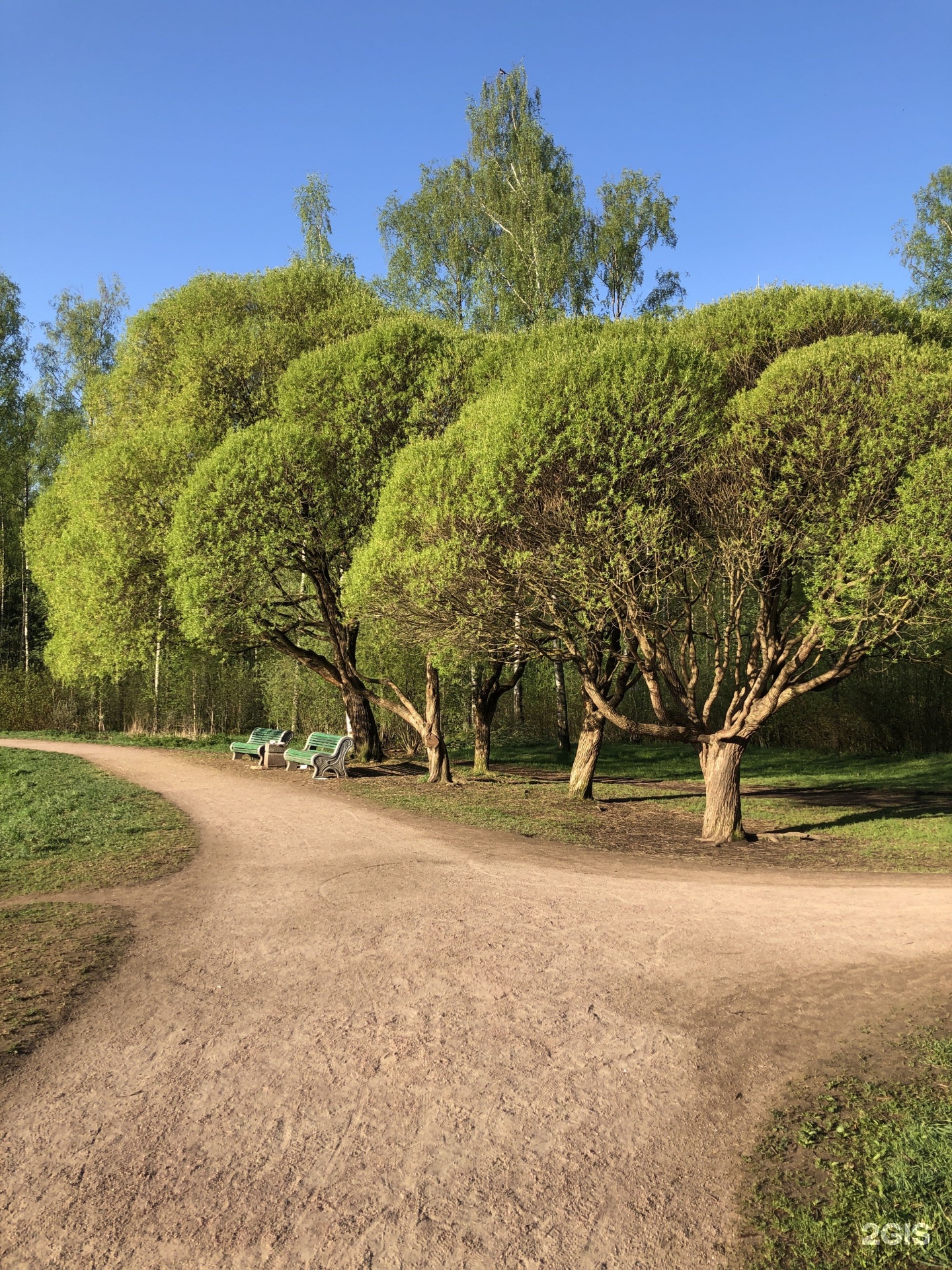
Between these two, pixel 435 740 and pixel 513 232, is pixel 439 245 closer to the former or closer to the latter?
pixel 513 232

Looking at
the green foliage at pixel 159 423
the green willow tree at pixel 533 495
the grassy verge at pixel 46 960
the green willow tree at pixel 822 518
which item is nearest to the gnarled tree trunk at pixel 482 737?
the green willow tree at pixel 533 495

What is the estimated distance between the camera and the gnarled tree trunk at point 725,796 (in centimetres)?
1335

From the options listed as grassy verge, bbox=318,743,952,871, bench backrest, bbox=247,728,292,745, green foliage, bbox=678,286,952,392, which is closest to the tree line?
green foliage, bbox=678,286,952,392

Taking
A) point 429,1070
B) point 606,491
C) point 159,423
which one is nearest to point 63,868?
point 429,1070

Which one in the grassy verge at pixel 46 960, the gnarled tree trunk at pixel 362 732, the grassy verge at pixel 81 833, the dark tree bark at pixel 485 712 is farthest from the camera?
the gnarled tree trunk at pixel 362 732

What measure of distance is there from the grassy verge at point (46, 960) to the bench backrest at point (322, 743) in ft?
38.5

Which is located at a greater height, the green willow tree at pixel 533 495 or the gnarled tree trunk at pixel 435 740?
the green willow tree at pixel 533 495

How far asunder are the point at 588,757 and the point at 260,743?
29.7ft

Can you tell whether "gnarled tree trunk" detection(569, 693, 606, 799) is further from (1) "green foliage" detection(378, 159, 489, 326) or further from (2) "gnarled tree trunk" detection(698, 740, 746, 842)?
(1) "green foliage" detection(378, 159, 489, 326)

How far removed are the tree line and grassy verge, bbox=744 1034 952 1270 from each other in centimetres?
764

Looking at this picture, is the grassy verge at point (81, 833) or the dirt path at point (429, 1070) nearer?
the dirt path at point (429, 1070)

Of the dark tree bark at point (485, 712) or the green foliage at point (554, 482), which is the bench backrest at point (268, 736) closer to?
the dark tree bark at point (485, 712)

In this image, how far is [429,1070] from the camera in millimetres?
4578

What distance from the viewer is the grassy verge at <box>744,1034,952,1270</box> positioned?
3238mm
